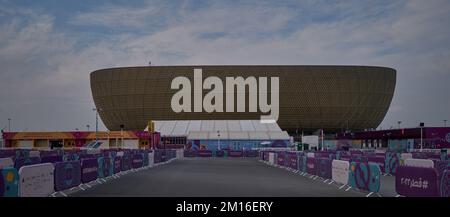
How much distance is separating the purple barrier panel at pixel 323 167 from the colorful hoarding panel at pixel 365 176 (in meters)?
4.71

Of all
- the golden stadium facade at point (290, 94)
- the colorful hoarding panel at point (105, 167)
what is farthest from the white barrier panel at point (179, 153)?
the golden stadium facade at point (290, 94)

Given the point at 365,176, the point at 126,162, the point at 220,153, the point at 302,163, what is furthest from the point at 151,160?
the point at 220,153

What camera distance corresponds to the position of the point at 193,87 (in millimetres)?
129500

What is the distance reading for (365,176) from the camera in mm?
19828

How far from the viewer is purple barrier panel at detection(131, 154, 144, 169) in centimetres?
3777

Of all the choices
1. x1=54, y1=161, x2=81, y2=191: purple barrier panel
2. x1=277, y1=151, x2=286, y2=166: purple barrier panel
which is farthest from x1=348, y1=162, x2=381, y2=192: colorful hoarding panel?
x1=277, y1=151, x2=286, y2=166: purple barrier panel

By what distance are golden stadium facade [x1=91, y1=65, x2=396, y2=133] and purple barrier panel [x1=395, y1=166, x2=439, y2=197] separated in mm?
113350

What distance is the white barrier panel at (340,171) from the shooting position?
2260 centimetres

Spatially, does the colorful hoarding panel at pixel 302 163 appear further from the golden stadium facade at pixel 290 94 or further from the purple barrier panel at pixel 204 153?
the golden stadium facade at pixel 290 94

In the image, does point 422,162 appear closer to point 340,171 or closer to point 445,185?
point 340,171

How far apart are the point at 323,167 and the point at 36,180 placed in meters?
15.2

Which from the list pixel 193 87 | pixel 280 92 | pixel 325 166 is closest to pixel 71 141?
pixel 193 87

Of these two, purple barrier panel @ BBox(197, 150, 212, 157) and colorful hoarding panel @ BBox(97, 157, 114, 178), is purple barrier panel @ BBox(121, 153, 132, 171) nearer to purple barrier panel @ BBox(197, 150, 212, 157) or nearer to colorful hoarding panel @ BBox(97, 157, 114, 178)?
colorful hoarding panel @ BBox(97, 157, 114, 178)
